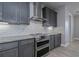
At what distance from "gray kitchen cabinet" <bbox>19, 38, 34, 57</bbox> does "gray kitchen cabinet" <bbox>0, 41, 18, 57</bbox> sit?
186 mm

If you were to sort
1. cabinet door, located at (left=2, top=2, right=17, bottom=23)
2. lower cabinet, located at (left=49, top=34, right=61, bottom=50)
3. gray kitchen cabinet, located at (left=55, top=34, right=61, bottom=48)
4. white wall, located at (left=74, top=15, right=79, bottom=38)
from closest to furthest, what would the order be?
cabinet door, located at (left=2, top=2, right=17, bottom=23)
lower cabinet, located at (left=49, top=34, right=61, bottom=50)
gray kitchen cabinet, located at (left=55, top=34, right=61, bottom=48)
white wall, located at (left=74, top=15, right=79, bottom=38)

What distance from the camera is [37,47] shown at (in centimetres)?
307

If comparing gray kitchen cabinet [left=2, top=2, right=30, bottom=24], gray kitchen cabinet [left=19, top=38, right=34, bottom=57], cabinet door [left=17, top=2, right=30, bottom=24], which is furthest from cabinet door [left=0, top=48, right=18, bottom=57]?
cabinet door [left=17, top=2, right=30, bottom=24]

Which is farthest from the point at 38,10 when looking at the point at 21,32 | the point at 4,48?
the point at 4,48

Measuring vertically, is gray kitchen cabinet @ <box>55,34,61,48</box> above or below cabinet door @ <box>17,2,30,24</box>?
below

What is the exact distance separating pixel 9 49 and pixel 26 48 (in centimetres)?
A: 66

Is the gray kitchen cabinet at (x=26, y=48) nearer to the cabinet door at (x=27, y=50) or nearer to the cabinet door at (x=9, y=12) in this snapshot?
the cabinet door at (x=27, y=50)

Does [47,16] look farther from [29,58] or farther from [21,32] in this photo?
[29,58]

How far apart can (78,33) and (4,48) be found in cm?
930

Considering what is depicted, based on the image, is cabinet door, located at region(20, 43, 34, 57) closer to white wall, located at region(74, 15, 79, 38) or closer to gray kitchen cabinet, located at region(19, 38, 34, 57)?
gray kitchen cabinet, located at region(19, 38, 34, 57)

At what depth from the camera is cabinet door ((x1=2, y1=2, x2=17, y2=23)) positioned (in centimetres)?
239

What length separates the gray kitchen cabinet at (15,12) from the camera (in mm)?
2446

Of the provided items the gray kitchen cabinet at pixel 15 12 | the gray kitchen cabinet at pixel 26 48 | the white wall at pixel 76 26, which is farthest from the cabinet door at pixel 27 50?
the white wall at pixel 76 26

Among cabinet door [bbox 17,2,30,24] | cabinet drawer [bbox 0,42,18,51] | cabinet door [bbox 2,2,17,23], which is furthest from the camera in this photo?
cabinet door [bbox 17,2,30,24]
